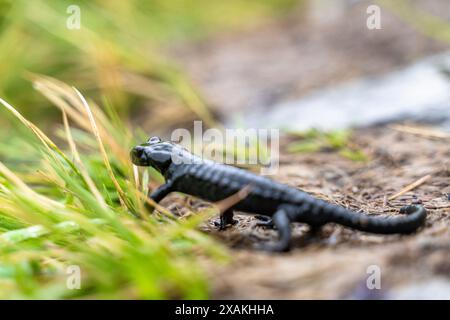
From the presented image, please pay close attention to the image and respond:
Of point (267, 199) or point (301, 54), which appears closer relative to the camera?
→ point (267, 199)

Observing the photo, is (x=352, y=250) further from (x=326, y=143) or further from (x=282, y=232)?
(x=326, y=143)

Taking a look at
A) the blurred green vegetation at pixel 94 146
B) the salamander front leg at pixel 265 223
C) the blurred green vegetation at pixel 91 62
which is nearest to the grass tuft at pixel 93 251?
the blurred green vegetation at pixel 94 146

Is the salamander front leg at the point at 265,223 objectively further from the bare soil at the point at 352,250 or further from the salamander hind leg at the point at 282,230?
the salamander hind leg at the point at 282,230

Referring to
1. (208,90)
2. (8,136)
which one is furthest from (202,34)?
(8,136)

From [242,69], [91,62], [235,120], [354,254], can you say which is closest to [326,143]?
[235,120]

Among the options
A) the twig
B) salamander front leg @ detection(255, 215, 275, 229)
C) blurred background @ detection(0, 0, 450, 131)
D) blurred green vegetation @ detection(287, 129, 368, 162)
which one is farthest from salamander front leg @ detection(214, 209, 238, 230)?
blurred background @ detection(0, 0, 450, 131)

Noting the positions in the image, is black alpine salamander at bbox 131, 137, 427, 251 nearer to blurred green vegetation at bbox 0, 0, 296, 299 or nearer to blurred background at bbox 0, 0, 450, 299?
blurred background at bbox 0, 0, 450, 299
